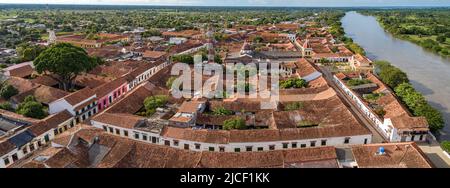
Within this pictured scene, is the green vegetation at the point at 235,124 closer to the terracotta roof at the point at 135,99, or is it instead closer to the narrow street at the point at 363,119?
the terracotta roof at the point at 135,99

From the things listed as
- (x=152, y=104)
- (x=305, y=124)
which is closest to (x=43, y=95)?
(x=152, y=104)

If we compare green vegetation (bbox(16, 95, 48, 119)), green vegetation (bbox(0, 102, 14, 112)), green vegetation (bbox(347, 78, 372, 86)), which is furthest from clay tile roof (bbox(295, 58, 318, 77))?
green vegetation (bbox(0, 102, 14, 112))

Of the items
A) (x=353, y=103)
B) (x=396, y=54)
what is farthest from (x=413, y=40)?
(x=353, y=103)

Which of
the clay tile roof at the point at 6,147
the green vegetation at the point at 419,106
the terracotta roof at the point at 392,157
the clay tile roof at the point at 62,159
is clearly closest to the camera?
the clay tile roof at the point at 62,159

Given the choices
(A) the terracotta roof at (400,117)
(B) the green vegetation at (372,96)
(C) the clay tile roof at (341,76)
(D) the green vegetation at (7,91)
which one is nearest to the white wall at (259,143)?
(A) the terracotta roof at (400,117)

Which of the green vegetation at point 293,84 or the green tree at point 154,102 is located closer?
the green tree at point 154,102

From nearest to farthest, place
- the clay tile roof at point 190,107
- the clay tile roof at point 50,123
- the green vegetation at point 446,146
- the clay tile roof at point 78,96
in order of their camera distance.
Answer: the green vegetation at point 446,146, the clay tile roof at point 50,123, the clay tile roof at point 190,107, the clay tile roof at point 78,96

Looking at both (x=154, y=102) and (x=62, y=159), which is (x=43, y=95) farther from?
(x=62, y=159)

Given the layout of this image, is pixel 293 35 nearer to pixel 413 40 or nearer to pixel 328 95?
pixel 413 40

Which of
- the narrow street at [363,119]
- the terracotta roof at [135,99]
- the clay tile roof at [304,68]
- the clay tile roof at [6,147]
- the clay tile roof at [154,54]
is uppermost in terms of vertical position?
the clay tile roof at [154,54]
